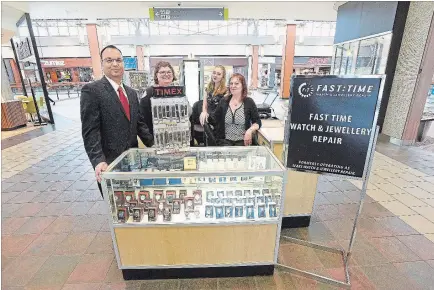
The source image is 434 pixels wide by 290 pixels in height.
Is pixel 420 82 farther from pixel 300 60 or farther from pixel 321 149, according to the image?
pixel 300 60

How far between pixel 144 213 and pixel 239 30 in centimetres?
1970

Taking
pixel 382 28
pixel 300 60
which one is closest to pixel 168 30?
→ pixel 300 60

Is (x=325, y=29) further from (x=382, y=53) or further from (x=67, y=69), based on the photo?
(x=67, y=69)

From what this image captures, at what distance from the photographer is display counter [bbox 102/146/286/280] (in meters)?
1.80

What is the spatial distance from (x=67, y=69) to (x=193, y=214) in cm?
2372

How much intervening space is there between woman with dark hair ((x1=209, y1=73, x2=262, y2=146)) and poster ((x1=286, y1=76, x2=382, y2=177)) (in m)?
0.70

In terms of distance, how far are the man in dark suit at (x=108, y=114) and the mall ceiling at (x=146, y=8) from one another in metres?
6.67

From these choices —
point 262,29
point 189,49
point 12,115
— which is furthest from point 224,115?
point 262,29

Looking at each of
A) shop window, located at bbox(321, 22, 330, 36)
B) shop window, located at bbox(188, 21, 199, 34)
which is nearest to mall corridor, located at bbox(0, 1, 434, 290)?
shop window, located at bbox(188, 21, 199, 34)

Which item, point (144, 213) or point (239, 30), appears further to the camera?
point (239, 30)

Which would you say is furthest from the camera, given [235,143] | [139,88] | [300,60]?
[300,60]

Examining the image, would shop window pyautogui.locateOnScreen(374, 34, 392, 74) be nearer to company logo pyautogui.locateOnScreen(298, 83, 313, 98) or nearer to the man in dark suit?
company logo pyautogui.locateOnScreen(298, 83, 313, 98)

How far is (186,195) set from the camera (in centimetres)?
196

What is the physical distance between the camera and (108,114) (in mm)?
1851
